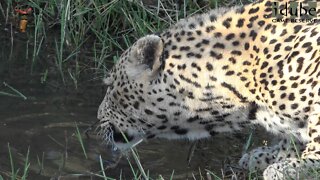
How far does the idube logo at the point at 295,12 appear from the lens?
6109 mm

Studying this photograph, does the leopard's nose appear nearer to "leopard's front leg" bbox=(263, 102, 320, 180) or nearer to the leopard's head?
the leopard's head

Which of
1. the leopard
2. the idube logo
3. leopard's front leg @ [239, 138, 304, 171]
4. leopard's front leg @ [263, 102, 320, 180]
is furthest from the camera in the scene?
leopard's front leg @ [239, 138, 304, 171]

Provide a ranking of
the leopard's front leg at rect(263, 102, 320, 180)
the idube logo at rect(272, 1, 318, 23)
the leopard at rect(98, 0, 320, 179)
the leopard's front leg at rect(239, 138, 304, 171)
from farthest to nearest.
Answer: the leopard's front leg at rect(239, 138, 304, 171), the idube logo at rect(272, 1, 318, 23), the leopard at rect(98, 0, 320, 179), the leopard's front leg at rect(263, 102, 320, 180)

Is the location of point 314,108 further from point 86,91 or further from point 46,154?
point 86,91

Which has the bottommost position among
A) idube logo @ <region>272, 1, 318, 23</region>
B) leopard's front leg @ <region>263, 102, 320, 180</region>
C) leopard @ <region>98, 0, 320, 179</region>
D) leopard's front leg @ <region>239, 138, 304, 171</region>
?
leopard's front leg @ <region>239, 138, 304, 171</region>

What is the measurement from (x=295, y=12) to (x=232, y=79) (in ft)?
2.25

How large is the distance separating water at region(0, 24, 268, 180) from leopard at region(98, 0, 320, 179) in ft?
1.33

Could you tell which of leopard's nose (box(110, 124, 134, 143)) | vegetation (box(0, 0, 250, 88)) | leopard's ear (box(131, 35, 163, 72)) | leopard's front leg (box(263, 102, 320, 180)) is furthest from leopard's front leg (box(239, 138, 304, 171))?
vegetation (box(0, 0, 250, 88))

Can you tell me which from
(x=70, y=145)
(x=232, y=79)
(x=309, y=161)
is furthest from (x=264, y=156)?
(x=70, y=145)

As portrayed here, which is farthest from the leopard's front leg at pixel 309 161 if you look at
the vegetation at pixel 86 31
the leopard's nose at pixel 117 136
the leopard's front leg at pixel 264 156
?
the vegetation at pixel 86 31

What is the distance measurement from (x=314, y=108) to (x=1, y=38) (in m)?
4.28

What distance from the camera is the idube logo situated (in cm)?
611

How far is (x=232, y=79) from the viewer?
6.04 metres

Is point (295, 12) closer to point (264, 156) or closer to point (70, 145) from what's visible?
point (264, 156)
